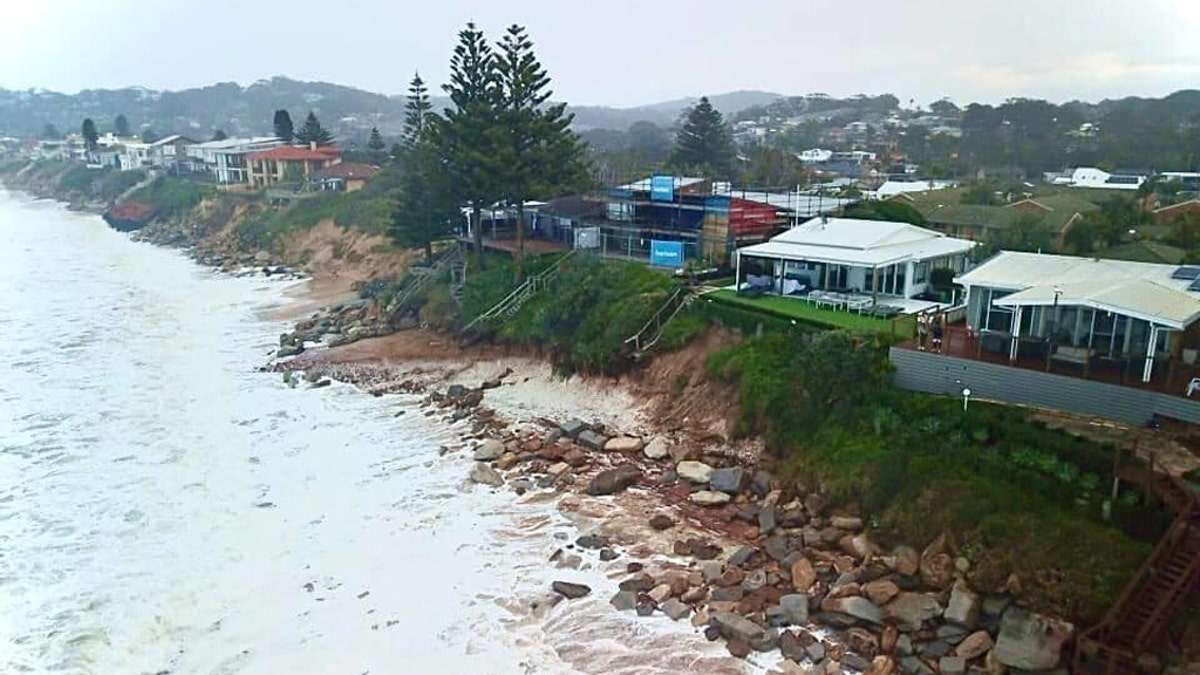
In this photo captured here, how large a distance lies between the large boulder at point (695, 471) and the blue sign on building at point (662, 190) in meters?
12.5

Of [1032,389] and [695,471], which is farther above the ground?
[1032,389]

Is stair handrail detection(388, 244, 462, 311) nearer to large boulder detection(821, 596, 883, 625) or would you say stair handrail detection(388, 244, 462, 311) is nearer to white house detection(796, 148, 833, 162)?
large boulder detection(821, 596, 883, 625)

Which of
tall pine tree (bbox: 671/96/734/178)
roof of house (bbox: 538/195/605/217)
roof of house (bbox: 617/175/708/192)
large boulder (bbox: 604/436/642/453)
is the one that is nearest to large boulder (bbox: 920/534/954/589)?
large boulder (bbox: 604/436/642/453)

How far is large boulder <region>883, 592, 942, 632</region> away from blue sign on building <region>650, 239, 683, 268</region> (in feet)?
Answer: 48.8

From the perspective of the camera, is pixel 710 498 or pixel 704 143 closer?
pixel 710 498

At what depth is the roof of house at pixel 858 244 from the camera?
20.7 metres

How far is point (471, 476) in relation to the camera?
1733cm

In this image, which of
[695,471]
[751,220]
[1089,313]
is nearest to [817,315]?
[695,471]

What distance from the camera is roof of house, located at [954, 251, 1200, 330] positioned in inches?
534

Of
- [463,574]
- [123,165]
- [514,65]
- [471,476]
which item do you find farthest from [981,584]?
[123,165]

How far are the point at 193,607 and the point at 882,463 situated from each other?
38.3ft

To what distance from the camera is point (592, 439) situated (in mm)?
18734

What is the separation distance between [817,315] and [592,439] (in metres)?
6.12

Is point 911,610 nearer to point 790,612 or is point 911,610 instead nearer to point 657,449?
point 790,612
